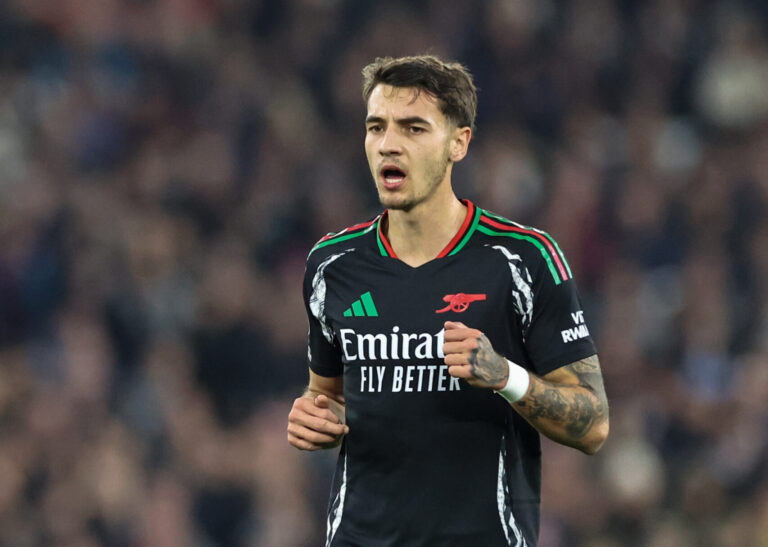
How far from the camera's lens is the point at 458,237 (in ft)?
14.3

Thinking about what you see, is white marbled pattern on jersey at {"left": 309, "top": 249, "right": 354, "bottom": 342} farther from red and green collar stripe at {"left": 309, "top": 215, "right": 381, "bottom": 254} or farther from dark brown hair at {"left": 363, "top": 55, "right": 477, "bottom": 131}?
dark brown hair at {"left": 363, "top": 55, "right": 477, "bottom": 131}

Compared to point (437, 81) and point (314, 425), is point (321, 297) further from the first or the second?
point (437, 81)


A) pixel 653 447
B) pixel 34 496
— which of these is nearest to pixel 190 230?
pixel 34 496

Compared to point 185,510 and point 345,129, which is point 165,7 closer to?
point 345,129

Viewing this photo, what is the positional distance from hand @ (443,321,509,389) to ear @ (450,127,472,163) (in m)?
0.78

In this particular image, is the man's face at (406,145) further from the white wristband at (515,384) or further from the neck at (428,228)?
the white wristband at (515,384)

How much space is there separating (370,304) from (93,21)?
7.70 meters

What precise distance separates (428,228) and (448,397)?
0.57 m

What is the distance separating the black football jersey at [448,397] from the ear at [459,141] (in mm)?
235

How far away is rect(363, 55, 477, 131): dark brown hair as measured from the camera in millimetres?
4320

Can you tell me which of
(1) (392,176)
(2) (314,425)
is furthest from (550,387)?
(1) (392,176)

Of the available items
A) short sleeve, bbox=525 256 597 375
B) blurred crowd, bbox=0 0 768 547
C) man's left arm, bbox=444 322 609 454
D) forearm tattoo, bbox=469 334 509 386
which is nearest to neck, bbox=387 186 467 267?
short sleeve, bbox=525 256 597 375

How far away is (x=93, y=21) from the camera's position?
1135cm

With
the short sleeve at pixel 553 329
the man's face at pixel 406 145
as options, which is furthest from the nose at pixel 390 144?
the short sleeve at pixel 553 329
